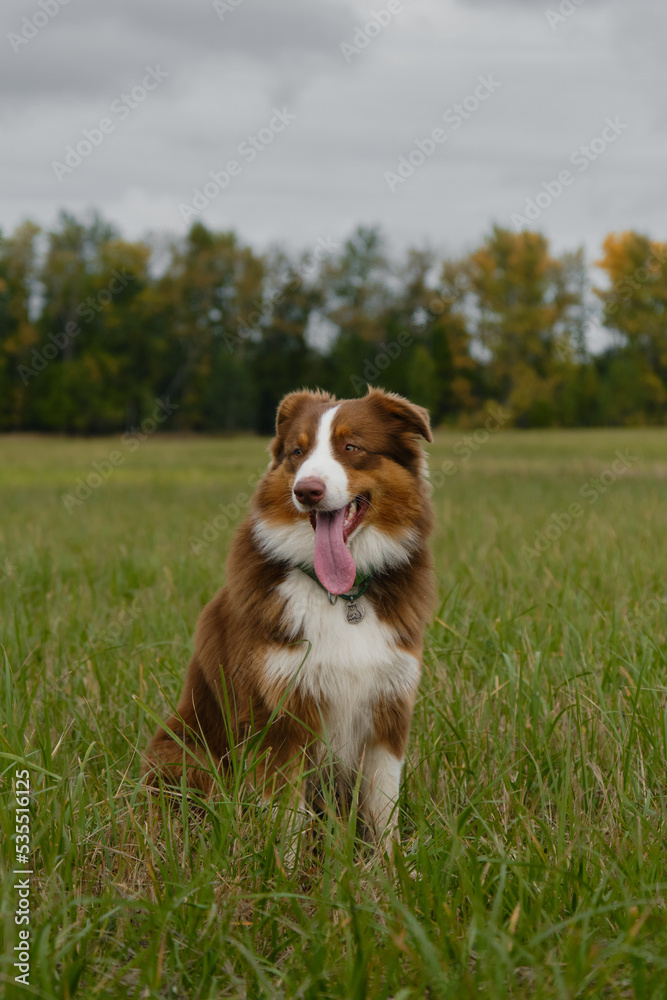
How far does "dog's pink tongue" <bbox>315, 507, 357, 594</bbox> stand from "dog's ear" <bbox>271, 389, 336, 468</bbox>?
49cm

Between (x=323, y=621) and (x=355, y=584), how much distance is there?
0.22 metres

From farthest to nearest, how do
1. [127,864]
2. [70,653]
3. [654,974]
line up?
[70,653] → [127,864] → [654,974]

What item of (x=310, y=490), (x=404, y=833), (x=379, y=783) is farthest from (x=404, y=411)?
(x=404, y=833)

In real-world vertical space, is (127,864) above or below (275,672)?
below

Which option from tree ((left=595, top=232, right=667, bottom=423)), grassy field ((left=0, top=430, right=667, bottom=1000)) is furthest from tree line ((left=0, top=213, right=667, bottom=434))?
grassy field ((left=0, top=430, right=667, bottom=1000))

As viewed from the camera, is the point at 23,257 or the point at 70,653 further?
the point at 23,257

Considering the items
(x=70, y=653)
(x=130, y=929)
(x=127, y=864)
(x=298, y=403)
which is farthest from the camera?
(x=70, y=653)

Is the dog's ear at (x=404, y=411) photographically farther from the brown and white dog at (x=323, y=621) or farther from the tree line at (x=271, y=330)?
the tree line at (x=271, y=330)

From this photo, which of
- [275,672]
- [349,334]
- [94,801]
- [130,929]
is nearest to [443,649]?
[275,672]

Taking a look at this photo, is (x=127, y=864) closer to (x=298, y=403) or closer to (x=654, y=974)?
(x=654, y=974)

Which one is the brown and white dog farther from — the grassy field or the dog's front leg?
the grassy field

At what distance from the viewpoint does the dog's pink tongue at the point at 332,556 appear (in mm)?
2557

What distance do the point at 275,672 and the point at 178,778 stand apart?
49cm

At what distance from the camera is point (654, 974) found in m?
1.70
